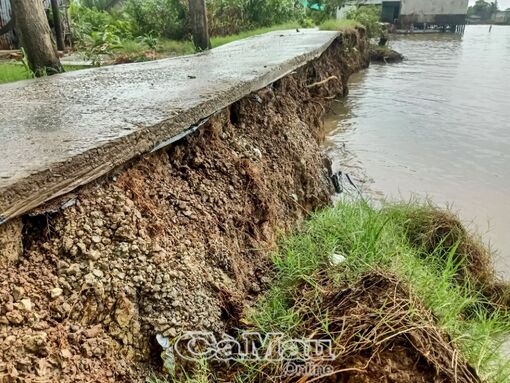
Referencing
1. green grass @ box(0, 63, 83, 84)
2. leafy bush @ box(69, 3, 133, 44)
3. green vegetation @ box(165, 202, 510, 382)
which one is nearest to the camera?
green vegetation @ box(165, 202, 510, 382)

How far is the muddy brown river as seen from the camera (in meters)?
5.06

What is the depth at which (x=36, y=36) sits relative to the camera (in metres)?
4.09

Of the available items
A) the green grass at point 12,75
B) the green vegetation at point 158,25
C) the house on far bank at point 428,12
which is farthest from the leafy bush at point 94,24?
the house on far bank at point 428,12

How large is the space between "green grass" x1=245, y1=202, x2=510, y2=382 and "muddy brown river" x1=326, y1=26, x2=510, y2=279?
1769 mm

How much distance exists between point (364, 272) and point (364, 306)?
285mm

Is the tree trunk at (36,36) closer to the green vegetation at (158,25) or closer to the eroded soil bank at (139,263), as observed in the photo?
the green vegetation at (158,25)

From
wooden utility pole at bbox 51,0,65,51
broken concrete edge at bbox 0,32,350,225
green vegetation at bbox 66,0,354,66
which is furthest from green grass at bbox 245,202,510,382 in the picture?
wooden utility pole at bbox 51,0,65,51

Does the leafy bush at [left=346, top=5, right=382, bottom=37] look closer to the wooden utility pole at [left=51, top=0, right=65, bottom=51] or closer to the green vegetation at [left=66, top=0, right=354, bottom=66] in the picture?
the green vegetation at [left=66, top=0, right=354, bottom=66]

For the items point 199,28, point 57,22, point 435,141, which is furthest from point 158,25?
point 435,141

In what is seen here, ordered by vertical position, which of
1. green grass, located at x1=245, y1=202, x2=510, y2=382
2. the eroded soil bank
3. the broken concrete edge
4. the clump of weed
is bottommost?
the clump of weed

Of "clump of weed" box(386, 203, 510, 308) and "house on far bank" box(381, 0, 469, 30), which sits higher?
"house on far bank" box(381, 0, 469, 30)

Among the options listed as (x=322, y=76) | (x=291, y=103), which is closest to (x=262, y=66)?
(x=291, y=103)

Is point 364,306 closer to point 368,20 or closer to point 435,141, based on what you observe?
point 435,141

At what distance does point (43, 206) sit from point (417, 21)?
3841 cm
